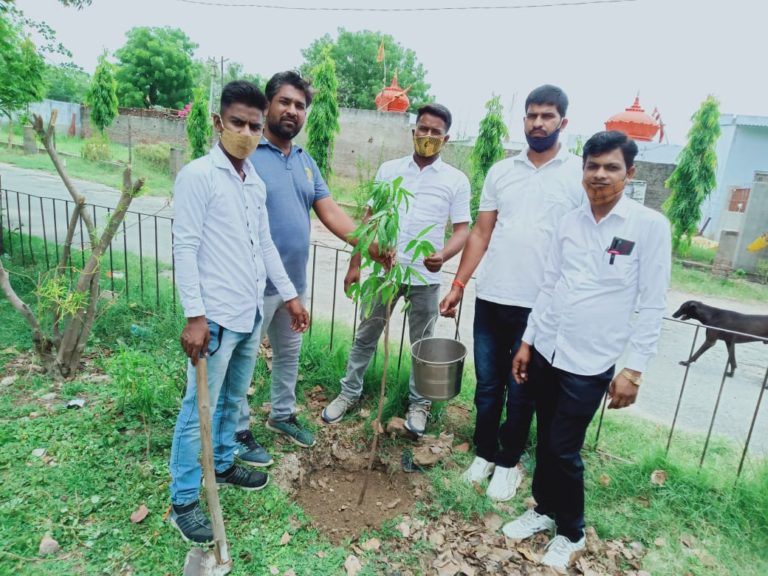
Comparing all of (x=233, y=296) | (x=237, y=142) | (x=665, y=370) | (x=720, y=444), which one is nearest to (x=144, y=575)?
(x=233, y=296)

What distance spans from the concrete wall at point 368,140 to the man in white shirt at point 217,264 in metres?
16.3

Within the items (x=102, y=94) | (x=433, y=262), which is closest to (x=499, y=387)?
(x=433, y=262)

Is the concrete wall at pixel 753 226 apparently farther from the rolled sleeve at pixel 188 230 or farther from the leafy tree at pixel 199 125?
the leafy tree at pixel 199 125

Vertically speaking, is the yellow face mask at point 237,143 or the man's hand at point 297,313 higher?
the yellow face mask at point 237,143

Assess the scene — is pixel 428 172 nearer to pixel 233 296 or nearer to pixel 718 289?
pixel 233 296

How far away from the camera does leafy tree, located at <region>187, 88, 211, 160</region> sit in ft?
58.9

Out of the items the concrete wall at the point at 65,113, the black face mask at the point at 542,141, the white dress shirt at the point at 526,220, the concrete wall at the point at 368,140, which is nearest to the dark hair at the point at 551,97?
the black face mask at the point at 542,141

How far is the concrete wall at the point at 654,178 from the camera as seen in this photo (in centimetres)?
1470

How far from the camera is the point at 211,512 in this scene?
2203mm

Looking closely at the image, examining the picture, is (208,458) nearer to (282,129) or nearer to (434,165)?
(282,129)

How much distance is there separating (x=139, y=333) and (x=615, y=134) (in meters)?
3.99

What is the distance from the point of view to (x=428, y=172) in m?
3.26

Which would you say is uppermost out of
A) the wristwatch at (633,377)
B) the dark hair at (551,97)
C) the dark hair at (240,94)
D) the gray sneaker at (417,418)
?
the dark hair at (551,97)

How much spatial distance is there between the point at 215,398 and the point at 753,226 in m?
13.3
